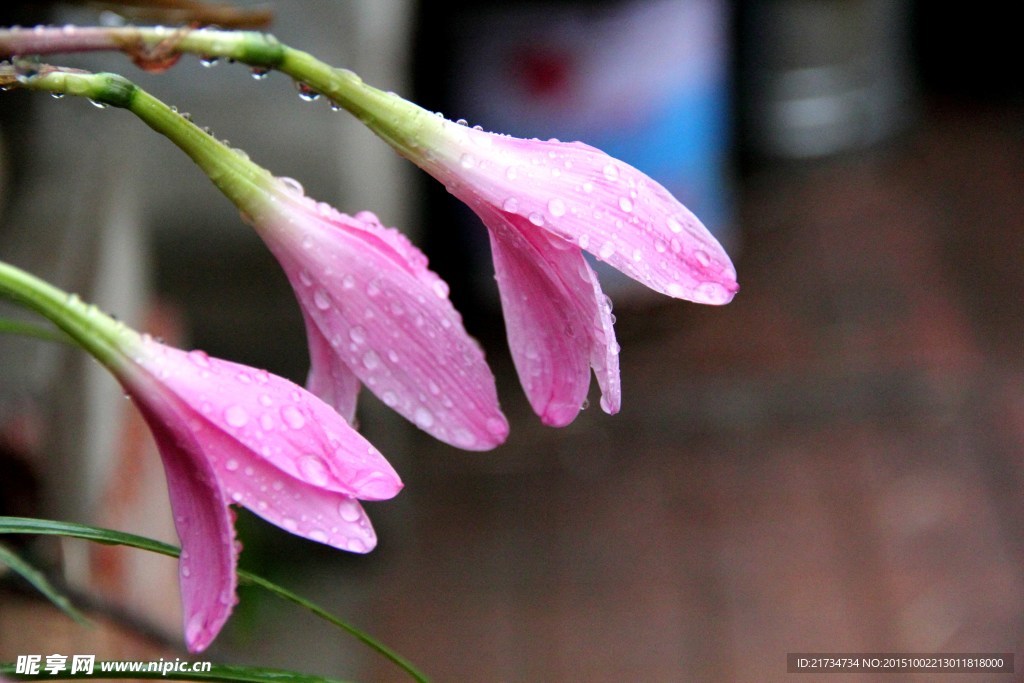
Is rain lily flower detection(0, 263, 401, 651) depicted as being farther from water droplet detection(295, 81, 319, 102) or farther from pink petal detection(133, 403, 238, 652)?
water droplet detection(295, 81, 319, 102)

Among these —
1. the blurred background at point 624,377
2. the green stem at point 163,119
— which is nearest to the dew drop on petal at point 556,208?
the green stem at point 163,119

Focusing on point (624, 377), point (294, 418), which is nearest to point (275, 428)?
point (294, 418)

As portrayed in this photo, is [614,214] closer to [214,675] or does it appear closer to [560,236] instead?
[560,236]

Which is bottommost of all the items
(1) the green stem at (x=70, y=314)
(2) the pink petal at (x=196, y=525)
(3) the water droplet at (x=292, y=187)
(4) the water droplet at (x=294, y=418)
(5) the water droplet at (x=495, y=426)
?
(2) the pink petal at (x=196, y=525)

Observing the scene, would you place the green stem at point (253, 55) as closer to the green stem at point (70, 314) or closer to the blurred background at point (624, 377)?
the green stem at point (70, 314)

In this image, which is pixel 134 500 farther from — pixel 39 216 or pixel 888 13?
pixel 888 13

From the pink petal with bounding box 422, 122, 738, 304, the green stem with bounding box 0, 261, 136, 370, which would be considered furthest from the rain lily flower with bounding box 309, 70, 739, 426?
the green stem with bounding box 0, 261, 136, 370
